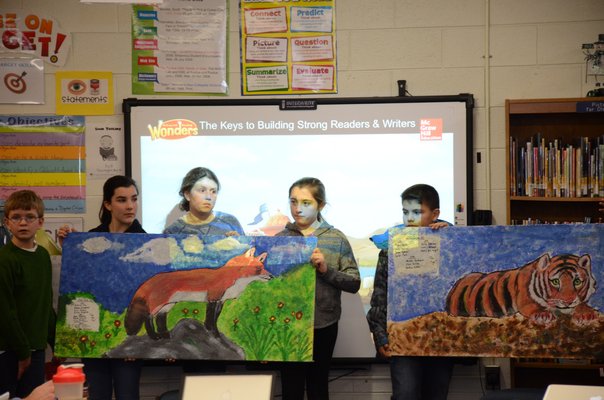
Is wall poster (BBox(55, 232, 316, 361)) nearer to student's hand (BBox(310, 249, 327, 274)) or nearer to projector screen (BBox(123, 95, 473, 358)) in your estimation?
student's hand (BBox(310, 249, 327, 274))

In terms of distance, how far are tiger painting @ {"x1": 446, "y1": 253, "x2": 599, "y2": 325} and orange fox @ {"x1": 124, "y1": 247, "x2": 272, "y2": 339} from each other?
3.32 ft

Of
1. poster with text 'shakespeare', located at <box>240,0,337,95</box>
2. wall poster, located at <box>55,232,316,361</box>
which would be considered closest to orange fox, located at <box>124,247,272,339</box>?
wall poster, located at <box>55,232,316,361</box>

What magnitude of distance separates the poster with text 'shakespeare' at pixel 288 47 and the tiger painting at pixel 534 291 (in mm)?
1556

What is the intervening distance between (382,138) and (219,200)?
103 cm

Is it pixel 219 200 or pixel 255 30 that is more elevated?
Result: pixel 255 30

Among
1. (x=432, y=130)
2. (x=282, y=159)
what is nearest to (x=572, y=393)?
(x=432, y=130)

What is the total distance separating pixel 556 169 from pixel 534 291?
3.10ft

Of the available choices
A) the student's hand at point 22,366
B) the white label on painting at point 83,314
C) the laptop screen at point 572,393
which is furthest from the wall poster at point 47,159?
the laptop screen at point 572,393

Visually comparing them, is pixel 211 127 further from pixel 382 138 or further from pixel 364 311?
pixel 364 311

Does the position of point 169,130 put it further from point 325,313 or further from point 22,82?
point 325,313

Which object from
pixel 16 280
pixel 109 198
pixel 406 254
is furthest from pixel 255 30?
pixel 16 280

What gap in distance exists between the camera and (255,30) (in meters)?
5.11

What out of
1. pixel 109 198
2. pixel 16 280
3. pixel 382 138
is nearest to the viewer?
pixel 16 280

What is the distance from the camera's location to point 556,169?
190 inches
